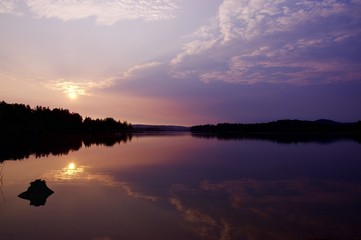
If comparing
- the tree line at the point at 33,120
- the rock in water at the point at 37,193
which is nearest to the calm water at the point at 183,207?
the rock in water at the point at 37,193

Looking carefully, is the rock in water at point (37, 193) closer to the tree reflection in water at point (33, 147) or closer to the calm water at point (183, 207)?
the calm water at point (183, 207)

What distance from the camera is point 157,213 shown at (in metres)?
17.1

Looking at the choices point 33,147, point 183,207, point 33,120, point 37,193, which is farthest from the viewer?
point 33,120

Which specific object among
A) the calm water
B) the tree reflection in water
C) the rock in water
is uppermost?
the tree reflection in water

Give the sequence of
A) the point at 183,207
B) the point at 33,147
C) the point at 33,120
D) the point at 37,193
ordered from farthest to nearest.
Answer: the point at 33,120 < the point at 33,147 < the point at 37,193 < the point at 183,207

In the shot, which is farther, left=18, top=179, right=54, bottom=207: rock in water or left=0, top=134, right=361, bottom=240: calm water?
left=18, top=179, right=54, bottom=207: rock in water

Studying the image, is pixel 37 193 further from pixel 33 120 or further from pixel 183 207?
pixel 33 120

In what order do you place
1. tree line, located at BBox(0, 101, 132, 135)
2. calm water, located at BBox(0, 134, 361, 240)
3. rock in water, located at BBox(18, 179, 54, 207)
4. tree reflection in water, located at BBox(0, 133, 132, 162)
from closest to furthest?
calm water, located at BBox(0, 134, 361, 240) < rock in water, located at BBox(18, 179, 54, 207) < tree reflection in water, located at BBox(0, 133, 132, 162) < tree line, located at BBox(0, 101, 132, 135)

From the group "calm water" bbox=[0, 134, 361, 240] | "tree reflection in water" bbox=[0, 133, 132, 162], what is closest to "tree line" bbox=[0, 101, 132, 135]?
"tree reflection in water" bbox=[0, 133, 132, 162]

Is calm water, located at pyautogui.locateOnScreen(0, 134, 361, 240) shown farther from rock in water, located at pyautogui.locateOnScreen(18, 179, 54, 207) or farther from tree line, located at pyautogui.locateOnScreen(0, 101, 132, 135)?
tree line, located at pyautogui.locateOnScreen(0, 101, 132, 135)

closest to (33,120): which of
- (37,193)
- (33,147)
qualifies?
(33,147)

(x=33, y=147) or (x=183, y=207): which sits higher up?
(x=33, y=147)

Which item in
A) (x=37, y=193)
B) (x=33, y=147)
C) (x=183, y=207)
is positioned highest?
(x=33, y=147)

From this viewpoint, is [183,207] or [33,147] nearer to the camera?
[183,207]
